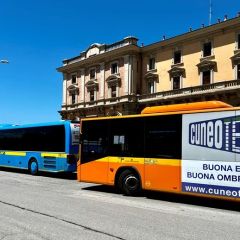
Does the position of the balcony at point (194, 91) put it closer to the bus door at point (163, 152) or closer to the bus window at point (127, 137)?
the bus window at point (127, 137)

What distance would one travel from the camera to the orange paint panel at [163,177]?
11500 millimetres

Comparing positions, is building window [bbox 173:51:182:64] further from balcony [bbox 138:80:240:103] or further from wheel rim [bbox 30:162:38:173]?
wheel rim [bbox 30:162:38:173]

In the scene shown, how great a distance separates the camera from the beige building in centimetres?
4019

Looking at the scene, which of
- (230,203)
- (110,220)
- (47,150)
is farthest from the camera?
(47,150)

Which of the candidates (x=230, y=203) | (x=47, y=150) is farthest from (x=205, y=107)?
(x=47, y=150)

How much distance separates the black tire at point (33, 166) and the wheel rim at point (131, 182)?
9.84m

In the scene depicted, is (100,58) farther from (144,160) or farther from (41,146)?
(144,160)

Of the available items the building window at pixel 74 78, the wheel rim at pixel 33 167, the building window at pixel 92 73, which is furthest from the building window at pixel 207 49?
the wheel rim at pixel 33 167

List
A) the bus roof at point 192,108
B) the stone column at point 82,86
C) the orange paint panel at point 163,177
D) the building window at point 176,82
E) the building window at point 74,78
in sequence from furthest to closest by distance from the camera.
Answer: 1. the building window at point 74,78
2. the stone column at point 82,86
3. the building window at point 176,82
4. the orange paint panel at point 163,177
5. the bus roof at point 192,108

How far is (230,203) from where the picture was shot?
11.7 metres

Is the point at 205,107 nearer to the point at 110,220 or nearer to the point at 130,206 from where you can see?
the point at 130,206

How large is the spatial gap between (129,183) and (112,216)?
4069mm

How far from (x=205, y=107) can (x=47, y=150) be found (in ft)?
37.4

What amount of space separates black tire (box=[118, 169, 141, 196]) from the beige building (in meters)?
26.8
